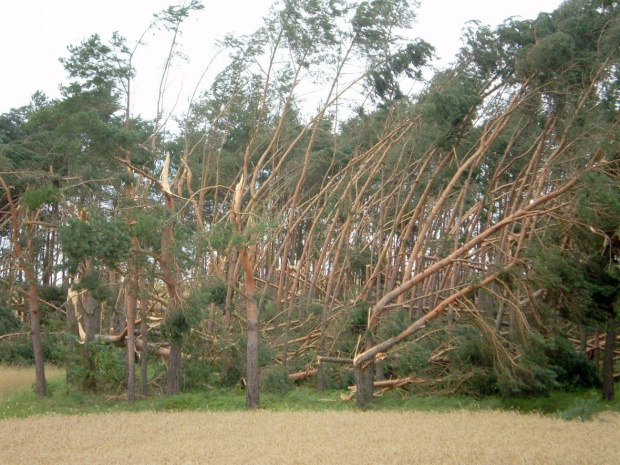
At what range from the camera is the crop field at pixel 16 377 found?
24016 millimetres

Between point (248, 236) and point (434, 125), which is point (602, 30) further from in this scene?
point (248, 236)

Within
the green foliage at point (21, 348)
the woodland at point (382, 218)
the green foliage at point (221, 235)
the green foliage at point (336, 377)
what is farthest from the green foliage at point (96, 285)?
the green foliage at point (21, 348)

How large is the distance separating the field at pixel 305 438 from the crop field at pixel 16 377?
4.70m

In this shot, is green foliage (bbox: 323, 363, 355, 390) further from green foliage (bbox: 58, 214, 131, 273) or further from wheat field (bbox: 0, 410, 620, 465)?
green foliage (bbox: 58, 214, 131, 273)

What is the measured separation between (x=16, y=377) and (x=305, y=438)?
16.6 metres

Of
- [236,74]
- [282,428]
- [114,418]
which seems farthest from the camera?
[236,74]

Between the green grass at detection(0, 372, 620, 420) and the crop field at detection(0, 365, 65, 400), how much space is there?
122cm

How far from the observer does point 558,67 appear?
18359 mm

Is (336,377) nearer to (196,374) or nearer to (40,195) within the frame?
(196,374)

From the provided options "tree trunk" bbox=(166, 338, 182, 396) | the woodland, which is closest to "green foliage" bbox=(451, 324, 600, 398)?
the woodland

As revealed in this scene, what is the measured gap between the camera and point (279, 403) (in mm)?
21453

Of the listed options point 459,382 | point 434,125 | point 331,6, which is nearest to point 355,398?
point 459,382

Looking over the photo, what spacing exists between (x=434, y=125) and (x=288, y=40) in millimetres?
6272

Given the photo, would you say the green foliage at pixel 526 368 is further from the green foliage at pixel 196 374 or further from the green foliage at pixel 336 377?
the green foliage at pixel 196 374
